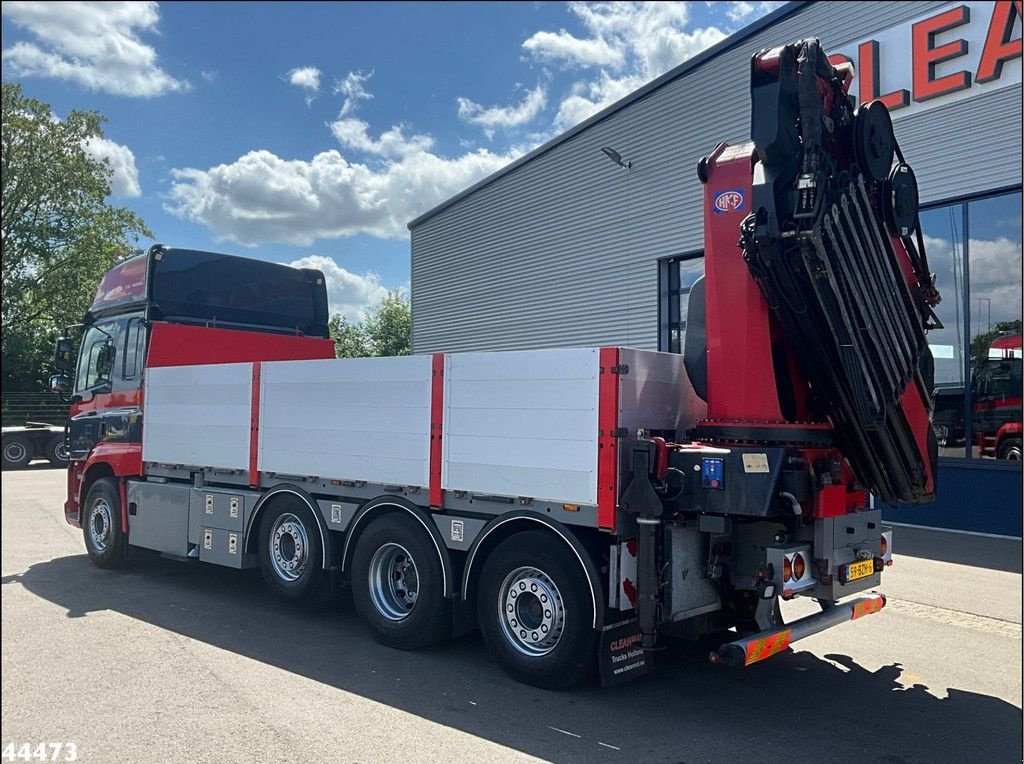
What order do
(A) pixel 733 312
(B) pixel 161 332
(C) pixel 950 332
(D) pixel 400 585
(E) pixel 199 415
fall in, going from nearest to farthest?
(A) pixel 733 312
(D) pixel 400 585
(E) pixel 199 415
(B) pixel 161 332
(C) pixel 950 332

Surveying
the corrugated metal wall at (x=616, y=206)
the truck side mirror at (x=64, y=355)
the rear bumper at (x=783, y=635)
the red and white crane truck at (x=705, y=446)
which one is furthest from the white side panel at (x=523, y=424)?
the corrugated metal wall at (x=616, y=206)

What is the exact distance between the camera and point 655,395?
5.53m

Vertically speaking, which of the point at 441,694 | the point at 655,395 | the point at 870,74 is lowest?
the point at 441,694

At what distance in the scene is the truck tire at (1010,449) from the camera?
11672 millimetres

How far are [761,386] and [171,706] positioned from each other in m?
4.14

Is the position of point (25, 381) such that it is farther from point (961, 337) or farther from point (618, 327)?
point (961, 337)

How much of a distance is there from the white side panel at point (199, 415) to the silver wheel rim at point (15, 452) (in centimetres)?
1778

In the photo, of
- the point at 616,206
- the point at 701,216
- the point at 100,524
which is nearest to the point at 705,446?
the point at 100,524

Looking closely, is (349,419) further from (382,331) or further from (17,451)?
(382,331)

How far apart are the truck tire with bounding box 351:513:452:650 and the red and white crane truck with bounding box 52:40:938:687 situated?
0.02 m

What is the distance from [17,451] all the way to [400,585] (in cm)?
2190

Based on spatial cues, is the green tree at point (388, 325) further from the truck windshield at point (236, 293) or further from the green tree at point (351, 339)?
the truck windshield at point (236, 293)

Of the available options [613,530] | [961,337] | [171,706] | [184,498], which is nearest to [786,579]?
[613,530]

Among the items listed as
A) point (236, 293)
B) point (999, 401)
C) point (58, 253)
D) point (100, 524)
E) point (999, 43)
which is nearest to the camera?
point (100, 524)
